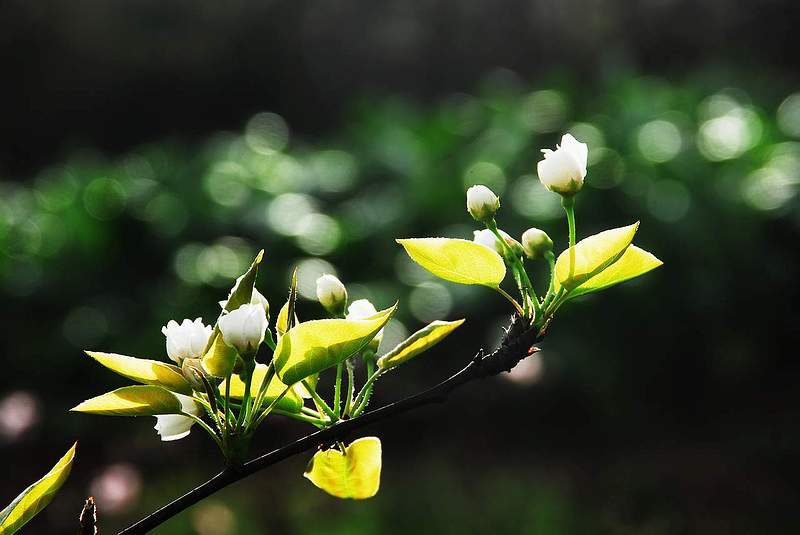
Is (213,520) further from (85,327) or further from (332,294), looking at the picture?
(332,294)

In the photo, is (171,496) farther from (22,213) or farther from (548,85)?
(548,85)

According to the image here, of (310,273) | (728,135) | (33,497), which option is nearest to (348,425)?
(33,497)

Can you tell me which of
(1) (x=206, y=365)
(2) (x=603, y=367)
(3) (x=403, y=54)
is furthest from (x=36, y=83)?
(1) (x=206, y=365)

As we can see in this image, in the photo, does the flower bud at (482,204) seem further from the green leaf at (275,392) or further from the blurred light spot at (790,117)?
the blurred light spot at (790,117)

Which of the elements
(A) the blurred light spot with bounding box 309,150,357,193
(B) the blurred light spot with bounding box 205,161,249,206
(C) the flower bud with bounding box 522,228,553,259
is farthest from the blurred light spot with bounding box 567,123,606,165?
(C) the flower bud with bounding box 522,228,553,259

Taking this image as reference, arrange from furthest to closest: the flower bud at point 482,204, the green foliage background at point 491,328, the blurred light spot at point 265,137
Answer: the blurred light spot at point 265,137, the green foliage background at point 491,328, the flower bud at point 482,204

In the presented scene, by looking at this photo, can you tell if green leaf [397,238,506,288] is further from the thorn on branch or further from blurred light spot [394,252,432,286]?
blurred light spot [394,252,432,286]

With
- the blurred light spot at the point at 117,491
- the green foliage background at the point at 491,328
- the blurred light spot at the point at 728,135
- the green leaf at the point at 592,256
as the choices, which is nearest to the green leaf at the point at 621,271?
the green leaf at the point at 592,256
